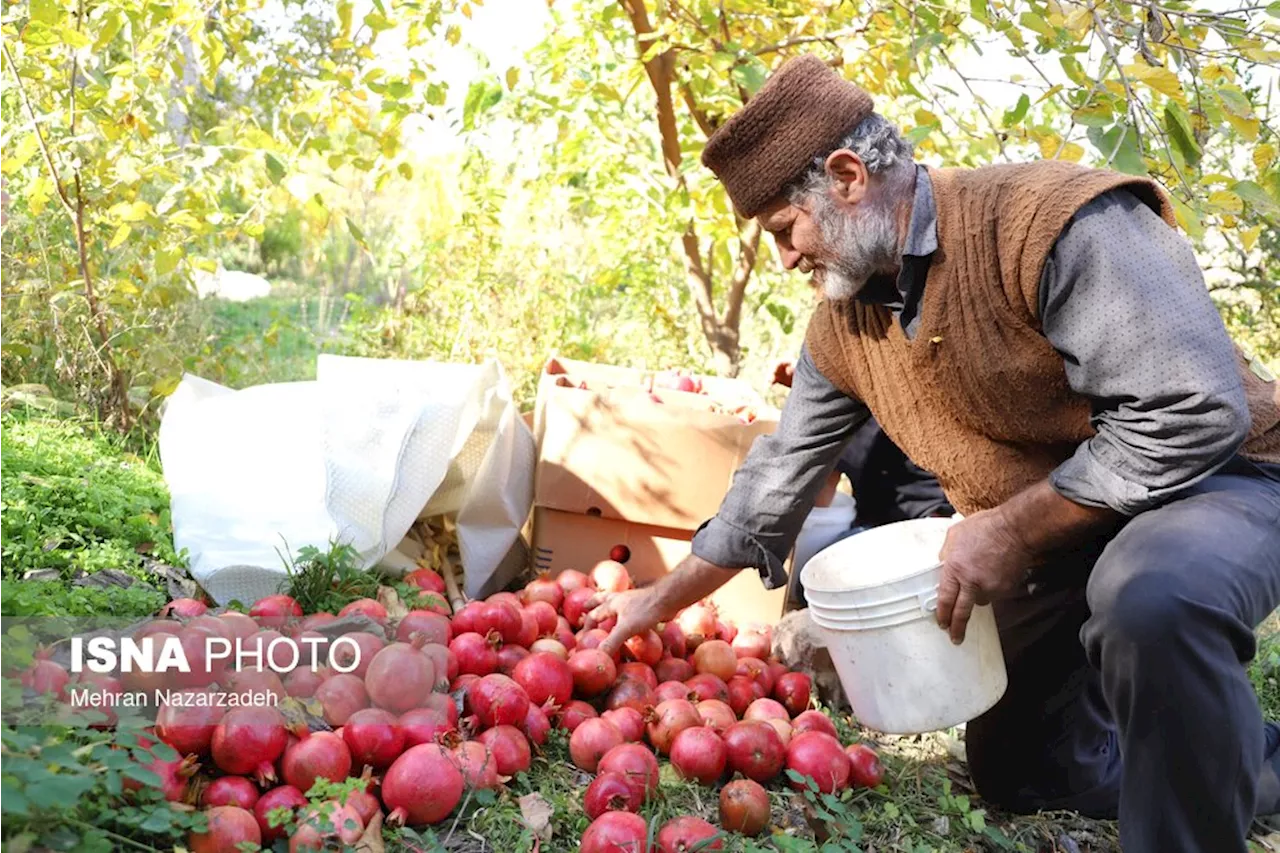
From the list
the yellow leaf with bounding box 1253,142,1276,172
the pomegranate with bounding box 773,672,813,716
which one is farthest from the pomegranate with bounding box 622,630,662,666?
the yellow leaf with bounding box 1253,142,1276,172

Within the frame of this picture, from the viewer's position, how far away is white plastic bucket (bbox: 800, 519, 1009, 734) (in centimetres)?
227

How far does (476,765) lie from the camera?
2305 mm

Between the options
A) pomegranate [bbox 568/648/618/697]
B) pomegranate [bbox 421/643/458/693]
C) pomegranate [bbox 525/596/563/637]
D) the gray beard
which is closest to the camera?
the gray beard

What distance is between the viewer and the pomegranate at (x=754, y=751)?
2537mm

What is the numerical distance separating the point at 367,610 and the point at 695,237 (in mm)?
2761

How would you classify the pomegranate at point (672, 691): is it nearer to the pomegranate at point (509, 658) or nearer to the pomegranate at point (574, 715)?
the pomegranate at point (574, 715)

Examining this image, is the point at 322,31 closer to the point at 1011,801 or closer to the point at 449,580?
the point at 449,580

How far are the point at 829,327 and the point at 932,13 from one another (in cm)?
106

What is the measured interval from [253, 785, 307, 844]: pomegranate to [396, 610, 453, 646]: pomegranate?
0.59 metres

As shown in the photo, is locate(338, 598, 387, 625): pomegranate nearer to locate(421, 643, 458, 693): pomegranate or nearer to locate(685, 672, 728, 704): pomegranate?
locate(421, 643, 458, 693): pomegranate

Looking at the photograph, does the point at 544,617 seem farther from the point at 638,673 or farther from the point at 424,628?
the point at 424,628

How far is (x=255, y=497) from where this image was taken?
325cm

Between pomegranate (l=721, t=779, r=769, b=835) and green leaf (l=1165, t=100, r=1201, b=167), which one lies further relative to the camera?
Result: green leaf (l=1165, t=100, r=1201, b=167)

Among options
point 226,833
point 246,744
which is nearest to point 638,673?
point 246,744
